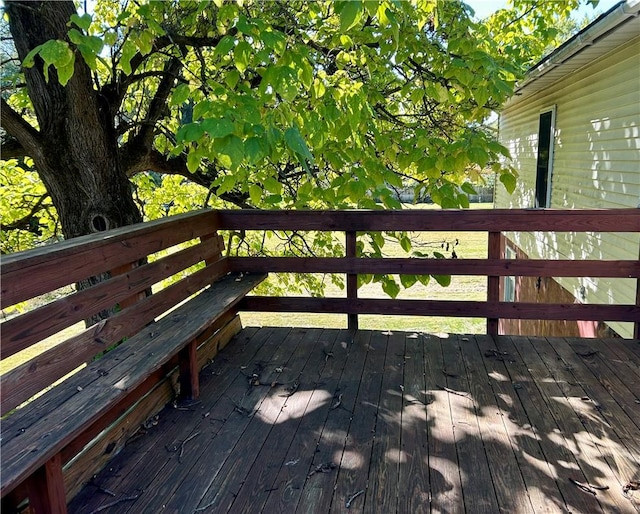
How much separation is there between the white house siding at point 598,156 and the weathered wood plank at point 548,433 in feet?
6.38

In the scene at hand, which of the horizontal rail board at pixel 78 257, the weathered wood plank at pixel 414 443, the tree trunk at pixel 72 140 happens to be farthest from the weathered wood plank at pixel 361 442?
the tree trunk at pixel 72 140

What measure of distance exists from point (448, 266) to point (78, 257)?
252 centimetres

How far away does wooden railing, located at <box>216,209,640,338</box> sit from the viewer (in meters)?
3.50

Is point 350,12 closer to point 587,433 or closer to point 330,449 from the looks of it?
point 330,449

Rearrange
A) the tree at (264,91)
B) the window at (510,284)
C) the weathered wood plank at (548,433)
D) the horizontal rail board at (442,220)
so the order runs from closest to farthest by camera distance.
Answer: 1. the weathered wood plank at (548,433)
2. the tree at (264,91)
3. the horizontal rail board at (442,220)
4. the window at (510,284)

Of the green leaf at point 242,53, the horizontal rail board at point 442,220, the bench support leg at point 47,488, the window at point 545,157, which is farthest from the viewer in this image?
the window at point 545,157

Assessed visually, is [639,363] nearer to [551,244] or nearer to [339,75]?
[339,75]

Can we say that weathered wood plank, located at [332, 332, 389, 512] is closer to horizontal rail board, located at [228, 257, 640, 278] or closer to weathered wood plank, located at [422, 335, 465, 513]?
weathered wood plank, located at [422, 335, 465, 513]

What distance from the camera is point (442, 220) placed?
3623 millimetres

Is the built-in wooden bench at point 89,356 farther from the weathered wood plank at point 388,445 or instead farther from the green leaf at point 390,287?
the green leaf at point 390,287

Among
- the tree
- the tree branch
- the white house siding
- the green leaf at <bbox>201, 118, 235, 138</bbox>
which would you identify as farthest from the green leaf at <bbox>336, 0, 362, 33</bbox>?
the white house siding

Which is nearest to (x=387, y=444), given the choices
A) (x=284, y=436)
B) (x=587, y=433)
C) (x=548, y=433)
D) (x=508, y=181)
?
(x=284, y=436)

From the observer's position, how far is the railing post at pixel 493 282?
363cm

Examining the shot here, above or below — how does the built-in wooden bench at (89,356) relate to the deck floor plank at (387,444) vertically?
above
